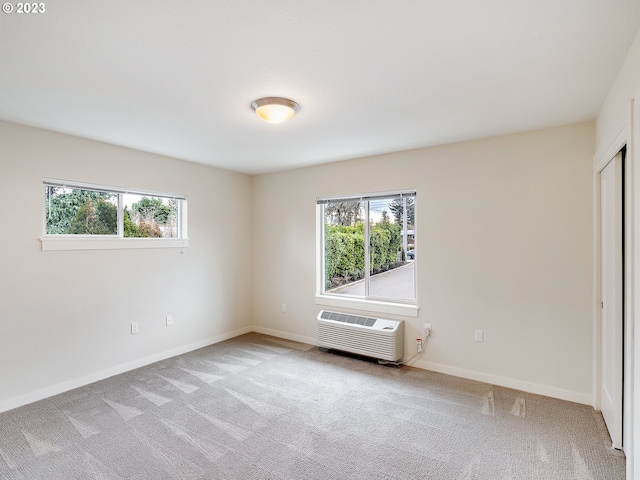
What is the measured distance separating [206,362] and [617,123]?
13.4 ft

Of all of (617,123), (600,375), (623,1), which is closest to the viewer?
(623,1)

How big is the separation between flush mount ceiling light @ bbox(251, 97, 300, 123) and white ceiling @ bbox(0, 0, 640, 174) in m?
0.06

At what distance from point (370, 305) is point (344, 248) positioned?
2.73ft

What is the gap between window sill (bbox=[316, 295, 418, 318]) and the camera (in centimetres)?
364

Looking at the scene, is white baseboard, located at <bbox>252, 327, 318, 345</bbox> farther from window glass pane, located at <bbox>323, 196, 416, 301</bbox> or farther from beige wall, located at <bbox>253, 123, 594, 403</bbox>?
beige wall, located at <bbox>253, 123, 594, 403</bbox>

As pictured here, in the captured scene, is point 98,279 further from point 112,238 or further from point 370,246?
point 370,246

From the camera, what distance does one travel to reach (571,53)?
1737 mm

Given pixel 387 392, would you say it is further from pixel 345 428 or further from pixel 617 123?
pixel 617 123

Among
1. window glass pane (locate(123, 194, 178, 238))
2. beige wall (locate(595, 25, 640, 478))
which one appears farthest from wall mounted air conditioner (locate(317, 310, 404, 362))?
window glass pane (locate(123, 194, 178, 238))

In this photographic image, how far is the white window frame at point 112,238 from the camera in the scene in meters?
2.98

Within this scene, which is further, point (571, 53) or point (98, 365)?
point (98, 365)

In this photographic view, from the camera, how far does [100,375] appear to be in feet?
10.7

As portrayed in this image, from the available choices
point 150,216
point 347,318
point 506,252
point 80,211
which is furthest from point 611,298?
point 80,211

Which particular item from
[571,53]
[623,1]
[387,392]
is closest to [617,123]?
[571,53]
